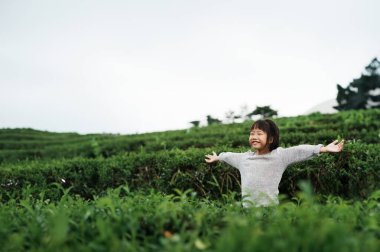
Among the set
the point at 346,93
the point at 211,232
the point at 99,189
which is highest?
the point at 346,93

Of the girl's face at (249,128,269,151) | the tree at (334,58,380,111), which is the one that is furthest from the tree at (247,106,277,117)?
the girl's face at (249,128,269,151)

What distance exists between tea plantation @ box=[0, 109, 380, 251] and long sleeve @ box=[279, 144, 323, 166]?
1.28 feet

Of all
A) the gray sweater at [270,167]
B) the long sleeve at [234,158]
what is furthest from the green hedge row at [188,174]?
the gray sweater at [270,167]

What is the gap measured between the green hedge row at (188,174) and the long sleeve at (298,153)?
31.5 inches

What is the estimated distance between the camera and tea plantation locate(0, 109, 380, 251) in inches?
58.3

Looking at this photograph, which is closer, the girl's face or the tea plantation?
the tea plantation

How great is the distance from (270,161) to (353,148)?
1.63 meters

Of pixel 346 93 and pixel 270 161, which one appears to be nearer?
pixel 270 161

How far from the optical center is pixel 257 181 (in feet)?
14.0

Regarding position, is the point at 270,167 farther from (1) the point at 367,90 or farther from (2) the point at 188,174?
(1) the point at 367,90

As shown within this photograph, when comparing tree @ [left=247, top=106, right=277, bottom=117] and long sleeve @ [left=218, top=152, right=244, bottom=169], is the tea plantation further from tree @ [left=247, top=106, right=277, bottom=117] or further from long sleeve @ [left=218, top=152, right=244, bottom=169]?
tree @ [left=247, top=106, right=277, bottom=117]

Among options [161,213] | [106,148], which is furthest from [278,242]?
[106,148]

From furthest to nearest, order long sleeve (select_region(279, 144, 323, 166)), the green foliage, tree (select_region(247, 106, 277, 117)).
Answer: tree (select_region(247, 106, 277, 117)), long sleeve (select_region(279, 144, 323, 166)), the green foliage

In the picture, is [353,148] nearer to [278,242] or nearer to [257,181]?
[257,181]
